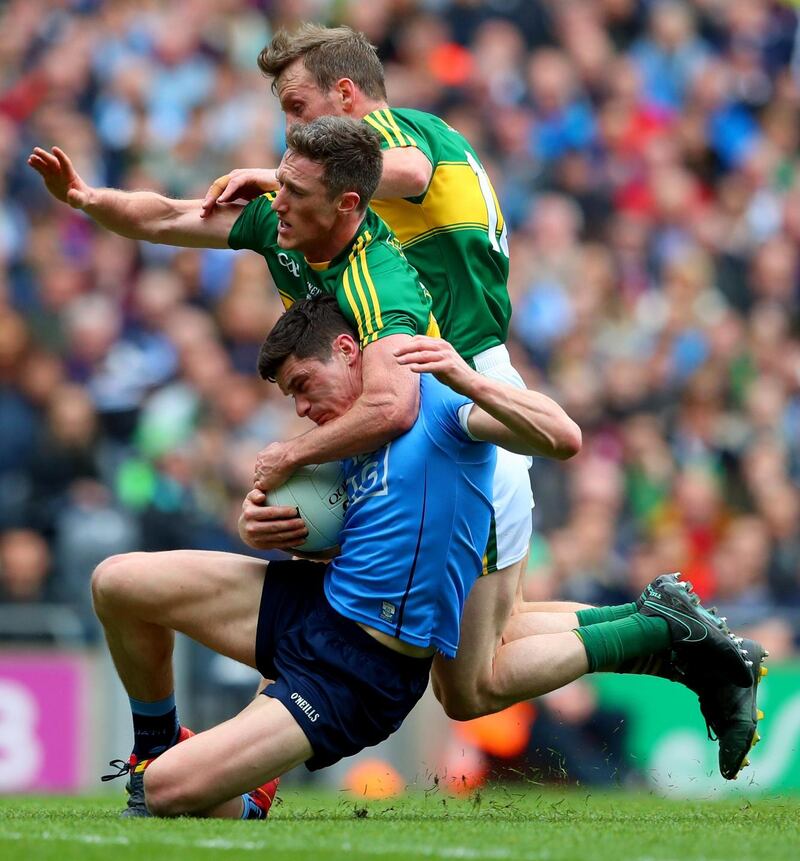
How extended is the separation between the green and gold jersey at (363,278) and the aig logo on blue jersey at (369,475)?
1.24 feet

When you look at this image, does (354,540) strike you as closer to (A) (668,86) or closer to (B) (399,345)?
(B) (399,345)

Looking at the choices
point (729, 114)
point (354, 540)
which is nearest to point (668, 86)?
point (729, 114)

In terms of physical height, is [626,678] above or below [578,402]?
below

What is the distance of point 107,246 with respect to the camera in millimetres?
11352

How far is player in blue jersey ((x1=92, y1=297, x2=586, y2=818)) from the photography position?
555cm

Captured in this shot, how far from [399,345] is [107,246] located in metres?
6.24

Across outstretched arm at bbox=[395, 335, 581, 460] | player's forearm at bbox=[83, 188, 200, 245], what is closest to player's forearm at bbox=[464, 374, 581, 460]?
outstretched arm at bbox=[395, 335, 581, 460]

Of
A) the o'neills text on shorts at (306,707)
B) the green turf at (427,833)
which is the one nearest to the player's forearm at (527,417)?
the o'neills text on shorts at (306,707)

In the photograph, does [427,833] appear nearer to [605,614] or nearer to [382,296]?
[605,614]

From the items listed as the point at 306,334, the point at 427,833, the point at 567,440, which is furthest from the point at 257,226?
the point at 427,833

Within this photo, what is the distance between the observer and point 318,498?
5.87 m

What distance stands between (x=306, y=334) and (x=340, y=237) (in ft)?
1.20

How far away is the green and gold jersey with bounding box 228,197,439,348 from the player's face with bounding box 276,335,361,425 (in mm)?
97

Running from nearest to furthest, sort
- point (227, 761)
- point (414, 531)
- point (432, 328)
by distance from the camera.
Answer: point (227, 761)
point (414, 531)
point (432, 328)
